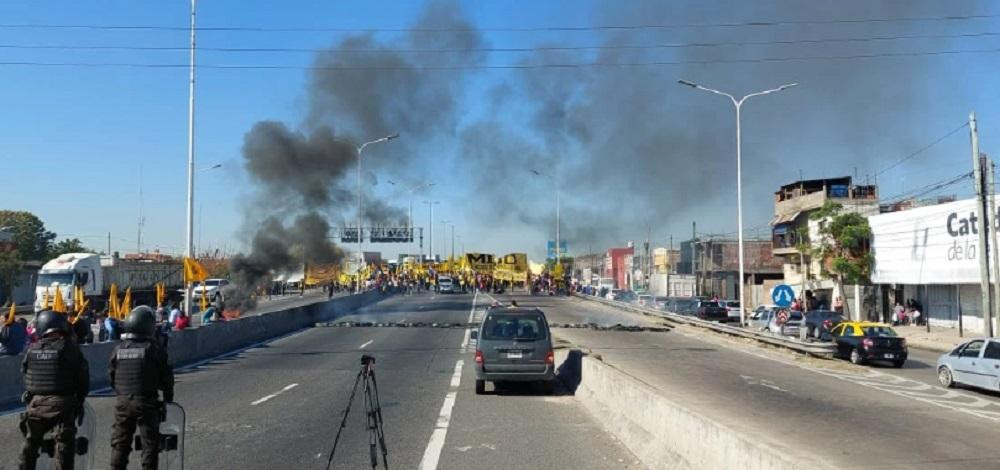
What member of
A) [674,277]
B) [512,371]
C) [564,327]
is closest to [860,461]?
[512,371]

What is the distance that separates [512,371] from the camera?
15234 mm

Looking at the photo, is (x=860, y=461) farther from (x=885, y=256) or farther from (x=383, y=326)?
(x=885, y=256)

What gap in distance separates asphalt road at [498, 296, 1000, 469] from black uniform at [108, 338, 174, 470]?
469 cm

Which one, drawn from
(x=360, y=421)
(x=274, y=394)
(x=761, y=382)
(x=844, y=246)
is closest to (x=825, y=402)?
(x=761, y=382)

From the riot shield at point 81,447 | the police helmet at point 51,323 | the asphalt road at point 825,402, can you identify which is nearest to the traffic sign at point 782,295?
the asphalt road at point 825,402

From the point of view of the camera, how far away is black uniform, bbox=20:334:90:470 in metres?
6.57

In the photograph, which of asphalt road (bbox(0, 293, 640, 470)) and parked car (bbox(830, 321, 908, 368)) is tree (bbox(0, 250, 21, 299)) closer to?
asphalt road (bbox(0, 293, 640, 470))

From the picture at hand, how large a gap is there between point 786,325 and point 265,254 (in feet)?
69.7

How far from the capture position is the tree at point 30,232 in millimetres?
80625

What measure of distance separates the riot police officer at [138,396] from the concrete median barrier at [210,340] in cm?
780

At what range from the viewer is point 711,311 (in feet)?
151

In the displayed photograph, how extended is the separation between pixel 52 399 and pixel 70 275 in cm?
3729

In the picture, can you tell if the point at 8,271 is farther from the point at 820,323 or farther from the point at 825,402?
the point at 825,402

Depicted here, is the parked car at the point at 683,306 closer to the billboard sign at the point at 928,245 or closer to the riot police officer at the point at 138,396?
the billboard sign at the point at 928,245
